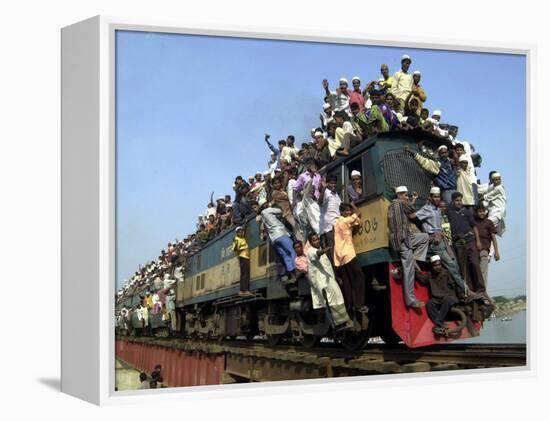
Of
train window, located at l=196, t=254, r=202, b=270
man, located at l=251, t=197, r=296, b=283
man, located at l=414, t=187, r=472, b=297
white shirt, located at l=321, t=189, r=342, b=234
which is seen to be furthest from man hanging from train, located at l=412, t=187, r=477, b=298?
train window, located at l=196, t=254, r=202, b=270

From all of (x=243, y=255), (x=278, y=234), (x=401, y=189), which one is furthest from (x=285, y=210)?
(x=401, y=189)

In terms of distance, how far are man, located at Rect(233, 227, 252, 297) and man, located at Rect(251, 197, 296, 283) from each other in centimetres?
34

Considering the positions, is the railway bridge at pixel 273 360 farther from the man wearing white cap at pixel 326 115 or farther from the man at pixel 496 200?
the man wearing white cap at pixel 326 115

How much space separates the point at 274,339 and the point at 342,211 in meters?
1.84

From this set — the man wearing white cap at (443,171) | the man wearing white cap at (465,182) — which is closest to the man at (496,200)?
the man wearing white cap at (465,182)

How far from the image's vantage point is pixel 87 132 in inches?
532

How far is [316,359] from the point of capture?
14.6 metres

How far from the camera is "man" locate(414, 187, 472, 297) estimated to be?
15.2m

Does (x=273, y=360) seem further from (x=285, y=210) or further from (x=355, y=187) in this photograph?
(x=355, y=187)

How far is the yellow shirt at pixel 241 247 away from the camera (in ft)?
48.3

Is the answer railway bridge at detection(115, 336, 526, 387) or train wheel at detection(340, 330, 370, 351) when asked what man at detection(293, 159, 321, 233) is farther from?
railway bridge at detection(115, 336, 526, 387)

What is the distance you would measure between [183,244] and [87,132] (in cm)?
185

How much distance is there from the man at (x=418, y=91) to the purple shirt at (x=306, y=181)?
1.72m

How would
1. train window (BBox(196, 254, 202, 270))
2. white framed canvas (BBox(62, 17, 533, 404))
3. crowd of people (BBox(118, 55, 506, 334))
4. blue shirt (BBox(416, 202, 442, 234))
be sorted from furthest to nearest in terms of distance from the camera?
blue shirt (BBox(416, 202, 442, 234)), train window (BBox(196, 254, 202, 270)), crowd of people (BBox(118, 55, 506, 334)), white framed canvas (BBox(62, 17, 533, 404))
